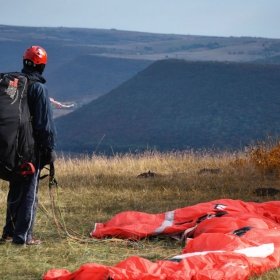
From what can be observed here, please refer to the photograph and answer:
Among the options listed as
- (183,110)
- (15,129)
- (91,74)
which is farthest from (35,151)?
(91,74)

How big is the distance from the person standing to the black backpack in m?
0.07

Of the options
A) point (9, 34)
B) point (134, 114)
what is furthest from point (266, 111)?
point (9, 34)

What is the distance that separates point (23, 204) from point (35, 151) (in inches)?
20.0

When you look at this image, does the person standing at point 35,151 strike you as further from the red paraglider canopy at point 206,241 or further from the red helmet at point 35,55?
the red paraglider canopy at point 206,241

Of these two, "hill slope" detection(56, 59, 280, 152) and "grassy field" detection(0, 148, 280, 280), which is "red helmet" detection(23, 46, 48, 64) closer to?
"grassy field" detection(0, 148, 280, 280)

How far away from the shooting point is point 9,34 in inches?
7810

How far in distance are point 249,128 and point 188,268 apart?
65.6 m

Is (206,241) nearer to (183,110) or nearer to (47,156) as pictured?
(47,156)

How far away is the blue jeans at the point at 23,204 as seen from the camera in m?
6.09

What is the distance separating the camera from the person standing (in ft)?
19.5

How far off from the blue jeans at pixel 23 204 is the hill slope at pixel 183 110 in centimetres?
6008

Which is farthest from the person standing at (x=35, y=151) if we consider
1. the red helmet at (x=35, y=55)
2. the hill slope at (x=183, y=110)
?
the hill slope at (x=183, y=110)

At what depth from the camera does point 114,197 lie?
9.30 m

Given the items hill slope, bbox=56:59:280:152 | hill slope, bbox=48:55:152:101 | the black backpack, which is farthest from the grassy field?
hill slope, bbox=48:55:152:101
